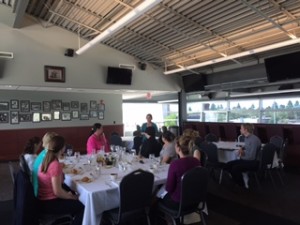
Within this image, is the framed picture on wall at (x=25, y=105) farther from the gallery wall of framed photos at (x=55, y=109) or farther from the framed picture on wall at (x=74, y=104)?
the framed picture on wall at (x=74, y=104)

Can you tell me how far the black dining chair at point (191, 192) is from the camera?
108 inches

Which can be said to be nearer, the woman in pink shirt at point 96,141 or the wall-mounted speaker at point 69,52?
the woman in pink shirt at point 96,141

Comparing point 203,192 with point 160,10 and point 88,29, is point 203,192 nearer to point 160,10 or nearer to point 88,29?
point 160,10

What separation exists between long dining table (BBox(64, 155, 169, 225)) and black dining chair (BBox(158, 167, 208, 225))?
0.46 m

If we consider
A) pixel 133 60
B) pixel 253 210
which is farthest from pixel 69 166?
pixel 133 60

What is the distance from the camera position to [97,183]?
3064 mm

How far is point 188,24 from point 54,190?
5.80m

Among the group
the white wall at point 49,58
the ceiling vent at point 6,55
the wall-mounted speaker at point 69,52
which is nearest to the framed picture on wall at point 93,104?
the white wall at point 49,58

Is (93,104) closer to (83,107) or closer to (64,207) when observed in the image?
(83,107)

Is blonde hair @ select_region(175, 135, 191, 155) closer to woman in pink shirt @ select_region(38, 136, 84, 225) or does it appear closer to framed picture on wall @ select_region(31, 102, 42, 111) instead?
woman in pink shirt @ select_region(38, 136, 84, 225)

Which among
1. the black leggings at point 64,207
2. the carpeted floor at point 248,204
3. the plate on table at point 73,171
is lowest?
the carpeted floor at point 248,204

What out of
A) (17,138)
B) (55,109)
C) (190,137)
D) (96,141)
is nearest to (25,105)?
(55,109)

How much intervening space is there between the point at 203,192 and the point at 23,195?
1.93m

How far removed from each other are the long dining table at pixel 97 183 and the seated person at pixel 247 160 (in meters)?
1.84
